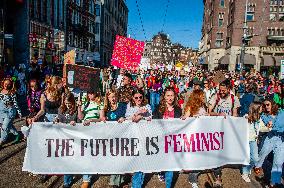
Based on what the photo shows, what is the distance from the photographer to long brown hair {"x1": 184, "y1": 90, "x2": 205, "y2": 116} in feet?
18.4

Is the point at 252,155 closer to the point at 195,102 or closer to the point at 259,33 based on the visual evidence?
the point at 195,102

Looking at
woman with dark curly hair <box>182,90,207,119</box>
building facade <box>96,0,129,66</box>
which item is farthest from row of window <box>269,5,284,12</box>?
woman with dark curly hair <box>182,90,207,119</box>

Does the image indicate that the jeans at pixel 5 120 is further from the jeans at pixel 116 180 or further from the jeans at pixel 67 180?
the jeans at pixel 116 180

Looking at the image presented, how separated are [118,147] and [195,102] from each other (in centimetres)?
150

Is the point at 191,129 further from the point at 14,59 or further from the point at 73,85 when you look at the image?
the point at 14,59

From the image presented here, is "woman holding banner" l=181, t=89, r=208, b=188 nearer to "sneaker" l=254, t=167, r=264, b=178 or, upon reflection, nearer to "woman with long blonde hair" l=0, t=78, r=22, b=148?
"sneaker" l=254, t=167, r=264, b=178

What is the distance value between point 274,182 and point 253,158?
2.20 ft

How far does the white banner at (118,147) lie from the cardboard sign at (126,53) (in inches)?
257

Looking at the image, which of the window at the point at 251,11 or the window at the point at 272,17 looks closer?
the window at the point at 272,17

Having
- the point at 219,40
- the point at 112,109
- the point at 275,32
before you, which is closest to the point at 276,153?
the point at 112,109

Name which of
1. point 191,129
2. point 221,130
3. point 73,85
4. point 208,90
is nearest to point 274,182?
point 221,130

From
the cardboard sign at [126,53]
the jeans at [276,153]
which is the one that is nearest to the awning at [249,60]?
the cardboard sign at [126,53]

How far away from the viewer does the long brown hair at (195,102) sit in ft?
18.4

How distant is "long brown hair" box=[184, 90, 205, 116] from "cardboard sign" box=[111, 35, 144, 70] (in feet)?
21.3
